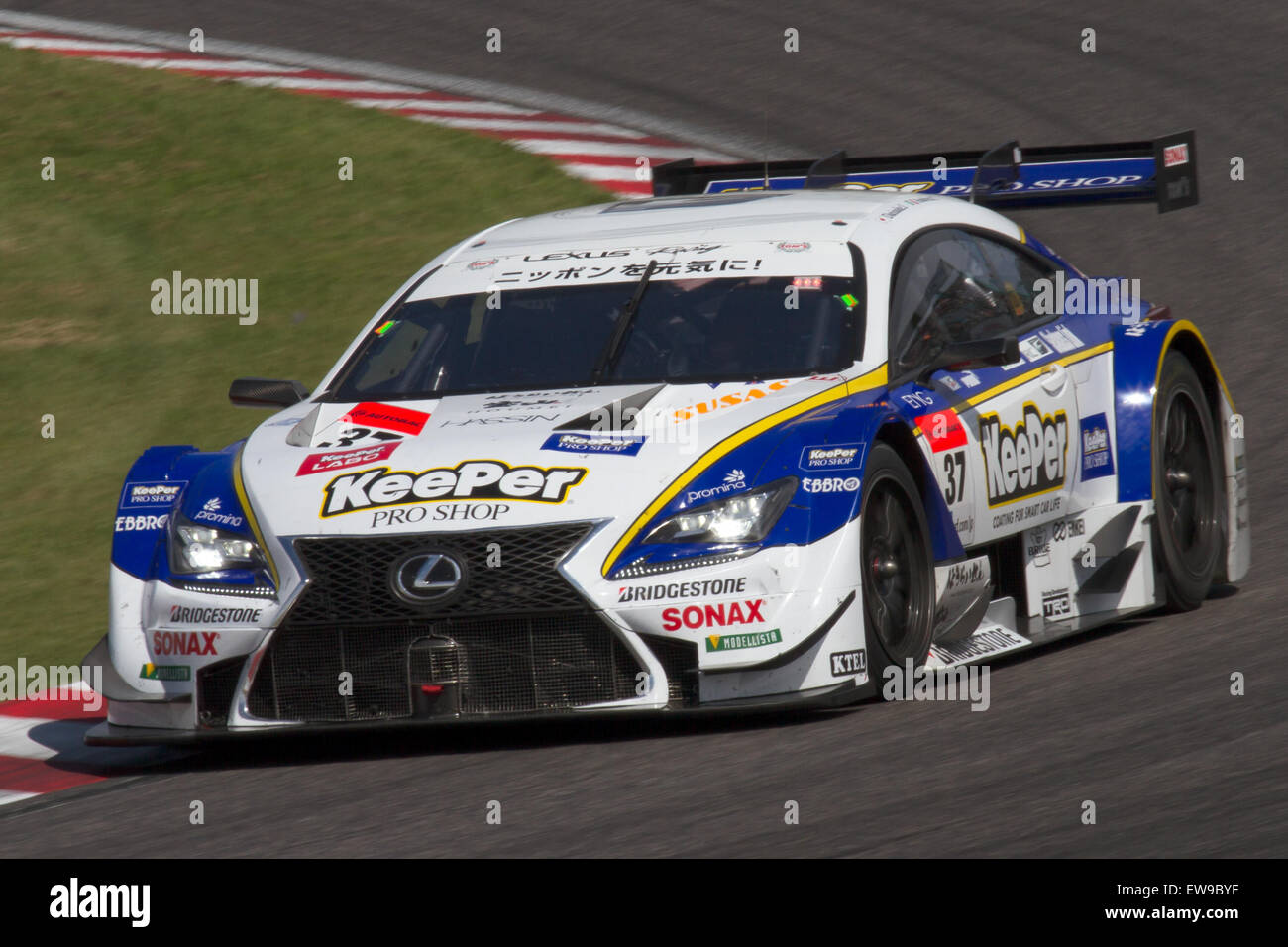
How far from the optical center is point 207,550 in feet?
21.3

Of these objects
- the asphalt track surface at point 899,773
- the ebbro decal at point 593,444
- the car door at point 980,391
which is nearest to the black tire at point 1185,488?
the asphalt track surface at point 899,773

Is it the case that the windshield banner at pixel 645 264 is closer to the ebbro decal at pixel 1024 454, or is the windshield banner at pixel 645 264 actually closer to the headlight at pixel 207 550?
the ebbro decal at pixel 1024 454

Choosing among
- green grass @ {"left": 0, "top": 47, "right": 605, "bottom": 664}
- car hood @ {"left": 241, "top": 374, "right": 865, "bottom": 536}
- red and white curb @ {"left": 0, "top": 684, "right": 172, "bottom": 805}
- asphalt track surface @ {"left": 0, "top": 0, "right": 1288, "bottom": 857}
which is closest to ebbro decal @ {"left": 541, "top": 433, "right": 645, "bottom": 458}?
car hood @ {"left": 241, "top": 374, "right": 865, "bottom": 536}

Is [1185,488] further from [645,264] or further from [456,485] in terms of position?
[456,485]

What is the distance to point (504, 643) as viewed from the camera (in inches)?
241

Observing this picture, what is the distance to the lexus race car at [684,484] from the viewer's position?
20.1 feet

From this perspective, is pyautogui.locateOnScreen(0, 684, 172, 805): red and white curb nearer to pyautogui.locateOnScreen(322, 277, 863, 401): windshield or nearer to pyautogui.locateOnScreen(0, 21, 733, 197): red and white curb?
pyautogui.locateOnScreen(322, 277, 863, 401): windshield

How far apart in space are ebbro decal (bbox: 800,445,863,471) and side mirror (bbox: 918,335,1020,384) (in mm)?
774

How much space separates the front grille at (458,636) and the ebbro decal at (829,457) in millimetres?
666

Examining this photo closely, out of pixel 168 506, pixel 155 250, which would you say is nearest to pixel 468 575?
pixel 168 506

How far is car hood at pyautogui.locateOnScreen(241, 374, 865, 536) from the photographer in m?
6.15

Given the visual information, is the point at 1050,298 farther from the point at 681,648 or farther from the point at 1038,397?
the point at 681,648

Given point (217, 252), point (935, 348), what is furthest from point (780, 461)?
point (217, 252)
